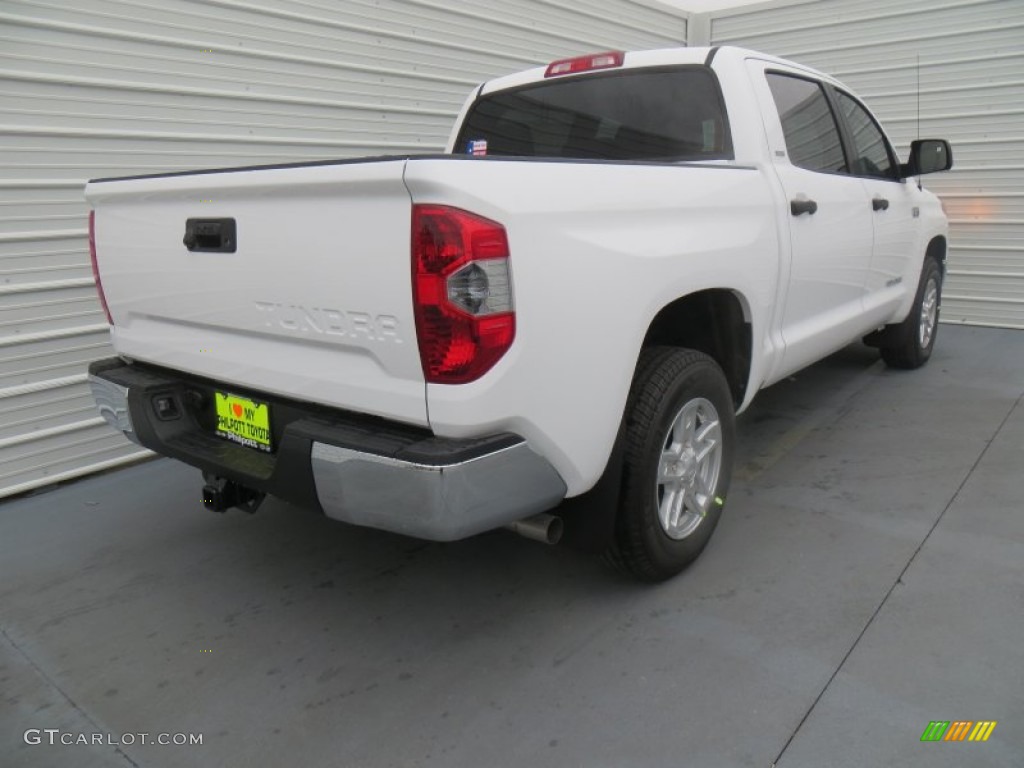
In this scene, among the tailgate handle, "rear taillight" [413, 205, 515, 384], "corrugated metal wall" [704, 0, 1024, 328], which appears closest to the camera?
"rear taillight" [413, 205, 515, 384]

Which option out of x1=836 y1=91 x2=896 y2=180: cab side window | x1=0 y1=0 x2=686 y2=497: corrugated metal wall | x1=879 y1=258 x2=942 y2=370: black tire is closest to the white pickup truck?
x1=836 y1=91 x2=896 y2=180: cab side window

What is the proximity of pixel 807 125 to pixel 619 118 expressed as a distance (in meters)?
0.97

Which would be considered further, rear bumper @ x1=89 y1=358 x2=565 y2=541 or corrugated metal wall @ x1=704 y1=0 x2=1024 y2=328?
corrugated metal wall @ x1=704 y1=0 x2=1024 y2=328

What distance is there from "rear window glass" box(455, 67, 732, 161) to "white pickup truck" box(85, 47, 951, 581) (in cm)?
1

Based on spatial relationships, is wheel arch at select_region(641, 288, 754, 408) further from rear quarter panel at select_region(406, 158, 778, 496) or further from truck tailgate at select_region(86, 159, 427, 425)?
truck tailgate at select_region(86, 159, 427, 425)

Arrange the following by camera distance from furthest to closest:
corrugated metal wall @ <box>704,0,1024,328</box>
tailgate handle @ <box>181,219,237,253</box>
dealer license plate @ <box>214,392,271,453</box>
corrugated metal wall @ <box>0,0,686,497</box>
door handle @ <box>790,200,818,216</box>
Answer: corrugated metal wall @ <box>704,0,1024,328</box> → corrugated metal wall @ <box>0,0,686,497</box> → door handle @ <box>790,200,818,216</box> → dealer license plate @ <box>214,392,271,453</box> → tailgate handle @ <box>181,219,237,253</box>

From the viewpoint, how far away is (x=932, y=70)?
720 centimetres

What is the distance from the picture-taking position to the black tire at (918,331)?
5.21 metres

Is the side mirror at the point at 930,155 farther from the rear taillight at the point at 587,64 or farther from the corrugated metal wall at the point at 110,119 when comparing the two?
the corrugated metal wall at the point at 110,119

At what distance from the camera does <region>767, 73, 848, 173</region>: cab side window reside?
339 centimetres

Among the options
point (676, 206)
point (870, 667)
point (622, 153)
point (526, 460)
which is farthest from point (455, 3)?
point (870, 667)

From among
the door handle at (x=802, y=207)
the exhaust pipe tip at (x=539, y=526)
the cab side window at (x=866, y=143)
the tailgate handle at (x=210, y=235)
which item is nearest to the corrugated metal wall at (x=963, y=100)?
the cab side window at (x=866, y=143)

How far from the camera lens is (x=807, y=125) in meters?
3.64

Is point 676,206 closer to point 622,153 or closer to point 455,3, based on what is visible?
point 622,153
